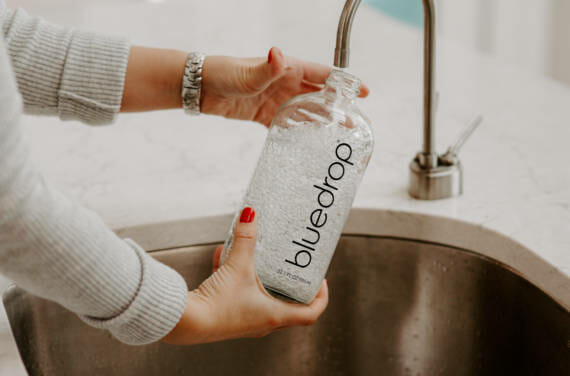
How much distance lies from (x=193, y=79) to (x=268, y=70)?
0.13m

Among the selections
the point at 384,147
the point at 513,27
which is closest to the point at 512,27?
the point at 513,27

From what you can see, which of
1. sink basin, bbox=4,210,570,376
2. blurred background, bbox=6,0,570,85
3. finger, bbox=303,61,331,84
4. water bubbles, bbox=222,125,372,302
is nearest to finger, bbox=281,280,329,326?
water bubbles, bbox=222,125,372,302

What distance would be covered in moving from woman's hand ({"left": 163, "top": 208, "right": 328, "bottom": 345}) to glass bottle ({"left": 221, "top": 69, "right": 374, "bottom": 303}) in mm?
26

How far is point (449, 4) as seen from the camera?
109 inches

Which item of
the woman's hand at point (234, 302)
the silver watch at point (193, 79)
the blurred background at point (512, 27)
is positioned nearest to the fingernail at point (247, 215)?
Result: the woman's hand at point (234, 302)

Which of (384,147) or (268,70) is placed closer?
(268,70)

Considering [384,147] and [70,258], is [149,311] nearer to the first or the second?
[70,258]

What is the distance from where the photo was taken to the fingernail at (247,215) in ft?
1.76

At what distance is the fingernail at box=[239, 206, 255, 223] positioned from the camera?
0.54m

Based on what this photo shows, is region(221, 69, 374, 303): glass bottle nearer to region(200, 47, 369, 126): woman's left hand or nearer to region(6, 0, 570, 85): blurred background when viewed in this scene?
region(200, 47, 369, 126): woman's left hand

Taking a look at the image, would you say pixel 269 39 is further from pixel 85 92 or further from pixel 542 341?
pixel 542 341

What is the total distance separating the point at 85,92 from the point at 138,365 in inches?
12.5

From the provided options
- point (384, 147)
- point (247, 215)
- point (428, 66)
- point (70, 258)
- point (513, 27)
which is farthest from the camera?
point (513, 27)

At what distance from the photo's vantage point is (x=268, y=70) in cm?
63
